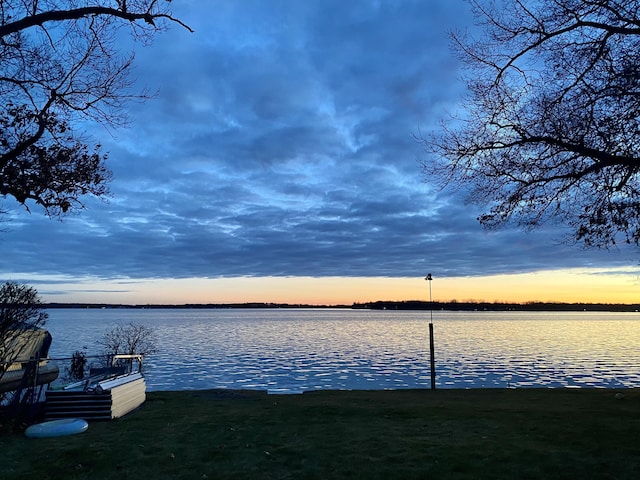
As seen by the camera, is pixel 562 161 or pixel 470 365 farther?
pixel 470 365

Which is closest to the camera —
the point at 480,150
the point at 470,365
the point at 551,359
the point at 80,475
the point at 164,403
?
the point at 80,475

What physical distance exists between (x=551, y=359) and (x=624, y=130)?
141 feet

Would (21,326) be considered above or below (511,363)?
above

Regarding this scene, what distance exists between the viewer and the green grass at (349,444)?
7.28 m

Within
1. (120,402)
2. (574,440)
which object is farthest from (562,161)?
(120,402)

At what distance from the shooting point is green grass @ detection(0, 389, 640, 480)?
7281mm

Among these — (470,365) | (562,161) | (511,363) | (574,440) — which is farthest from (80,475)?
(511,363)

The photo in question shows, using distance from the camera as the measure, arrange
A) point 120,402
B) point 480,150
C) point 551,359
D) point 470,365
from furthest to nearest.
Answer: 1. point 551,359
2. point 470,365
3. point 120,402
4. point 480,150

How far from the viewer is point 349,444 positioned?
8.96 meters

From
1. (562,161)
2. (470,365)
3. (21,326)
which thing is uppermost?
(562,161)

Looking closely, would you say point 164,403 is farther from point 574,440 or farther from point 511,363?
point 511,363

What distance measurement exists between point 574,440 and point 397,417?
13.6ft

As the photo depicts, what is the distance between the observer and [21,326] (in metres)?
11.7

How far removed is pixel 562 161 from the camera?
9.34 m
